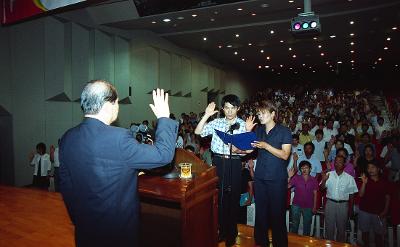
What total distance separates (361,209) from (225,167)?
2371 millimetres

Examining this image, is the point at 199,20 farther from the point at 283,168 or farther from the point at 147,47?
the point at 283,168

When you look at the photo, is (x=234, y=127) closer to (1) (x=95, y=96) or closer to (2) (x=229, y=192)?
(2) (x=229, y=192)

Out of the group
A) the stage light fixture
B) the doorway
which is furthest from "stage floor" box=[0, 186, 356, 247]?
the stage light fixture

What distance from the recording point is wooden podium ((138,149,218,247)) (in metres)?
2.06

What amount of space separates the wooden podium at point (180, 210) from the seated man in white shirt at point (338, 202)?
2.51m

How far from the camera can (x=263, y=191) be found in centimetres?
299

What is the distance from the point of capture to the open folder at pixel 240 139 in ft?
9.34

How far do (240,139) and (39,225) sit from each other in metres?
2.56

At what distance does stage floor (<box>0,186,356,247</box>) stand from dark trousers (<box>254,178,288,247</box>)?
305 millimetres

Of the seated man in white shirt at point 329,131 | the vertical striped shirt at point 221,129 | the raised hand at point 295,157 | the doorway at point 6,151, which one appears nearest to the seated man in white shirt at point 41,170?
the doorway at point 6,151

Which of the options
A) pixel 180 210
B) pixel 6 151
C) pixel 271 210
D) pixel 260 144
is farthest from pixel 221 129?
pixel 6 151

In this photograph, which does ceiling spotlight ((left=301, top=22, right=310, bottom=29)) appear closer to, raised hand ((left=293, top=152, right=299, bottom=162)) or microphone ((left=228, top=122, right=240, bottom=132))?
raised hand ((left=293, top=152, right=299, bottom=162))

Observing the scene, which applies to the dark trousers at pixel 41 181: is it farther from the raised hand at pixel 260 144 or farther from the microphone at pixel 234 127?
the raised hand at pixel 260 144

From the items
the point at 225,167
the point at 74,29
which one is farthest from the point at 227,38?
the point at 225,167
